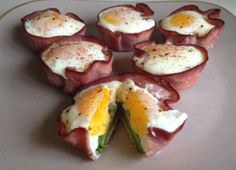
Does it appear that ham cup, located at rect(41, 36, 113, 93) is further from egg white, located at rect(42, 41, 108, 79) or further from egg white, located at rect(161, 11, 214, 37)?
egg white, located at rect(161, 11, 214, 37)

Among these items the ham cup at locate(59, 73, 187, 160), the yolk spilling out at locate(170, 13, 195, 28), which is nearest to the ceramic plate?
the ham cup at locate(59, 73, 187, 160)

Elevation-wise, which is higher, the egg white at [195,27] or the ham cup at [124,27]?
the egg white at [195,27]

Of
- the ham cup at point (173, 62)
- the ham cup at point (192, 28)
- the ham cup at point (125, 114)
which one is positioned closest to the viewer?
the ham cup at point (125, 114)

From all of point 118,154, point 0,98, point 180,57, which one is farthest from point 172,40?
point 0,98

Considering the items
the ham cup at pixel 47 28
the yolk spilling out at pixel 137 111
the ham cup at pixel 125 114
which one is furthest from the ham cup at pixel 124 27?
the yolk spilling out at pixel 137 111

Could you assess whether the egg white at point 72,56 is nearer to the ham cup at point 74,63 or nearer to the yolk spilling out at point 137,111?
the ham cup at point 74,63

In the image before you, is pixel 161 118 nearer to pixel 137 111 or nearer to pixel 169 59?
pixel 137 111
